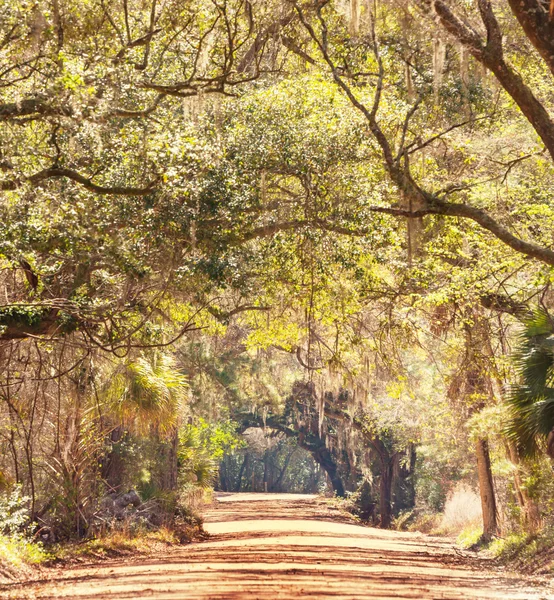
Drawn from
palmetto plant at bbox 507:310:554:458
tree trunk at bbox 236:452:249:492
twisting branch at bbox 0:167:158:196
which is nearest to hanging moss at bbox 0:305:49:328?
twisting branch at bbox 0:167:158:196

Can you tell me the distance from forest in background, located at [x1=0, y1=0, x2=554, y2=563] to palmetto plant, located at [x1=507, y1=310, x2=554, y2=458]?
3 centimetres

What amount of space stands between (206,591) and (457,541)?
13606 mm

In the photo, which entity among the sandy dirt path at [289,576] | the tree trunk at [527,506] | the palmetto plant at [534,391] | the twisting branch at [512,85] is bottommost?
the sandy dirt path at [289,576]

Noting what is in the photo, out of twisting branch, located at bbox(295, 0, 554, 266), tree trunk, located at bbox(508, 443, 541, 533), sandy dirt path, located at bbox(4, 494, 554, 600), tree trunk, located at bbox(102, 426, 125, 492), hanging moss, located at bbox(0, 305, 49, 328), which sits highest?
twisting branch, located at bbox(295, 0, 554, 266)

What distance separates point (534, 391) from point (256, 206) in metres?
4.84

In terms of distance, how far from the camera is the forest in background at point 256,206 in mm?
9297

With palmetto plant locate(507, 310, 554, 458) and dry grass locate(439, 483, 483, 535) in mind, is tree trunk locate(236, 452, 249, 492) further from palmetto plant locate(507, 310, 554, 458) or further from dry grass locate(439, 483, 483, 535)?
palmetto plant locate(507, 310, 554, 458)

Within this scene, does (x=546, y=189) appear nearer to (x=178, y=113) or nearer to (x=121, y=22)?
(x=178, y=113)

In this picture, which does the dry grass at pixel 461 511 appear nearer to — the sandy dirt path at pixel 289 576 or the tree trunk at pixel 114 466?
the sandy dirt path at pixel 289 576

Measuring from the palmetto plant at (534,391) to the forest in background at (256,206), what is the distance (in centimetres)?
3

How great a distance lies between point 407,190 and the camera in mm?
8805

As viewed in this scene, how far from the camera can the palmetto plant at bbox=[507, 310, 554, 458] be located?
→ 10.9m

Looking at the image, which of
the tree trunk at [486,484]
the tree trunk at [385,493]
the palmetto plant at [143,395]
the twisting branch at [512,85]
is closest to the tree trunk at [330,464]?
the tree trunk at [385,493]

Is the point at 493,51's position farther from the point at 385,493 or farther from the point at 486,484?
the point at 385,493
